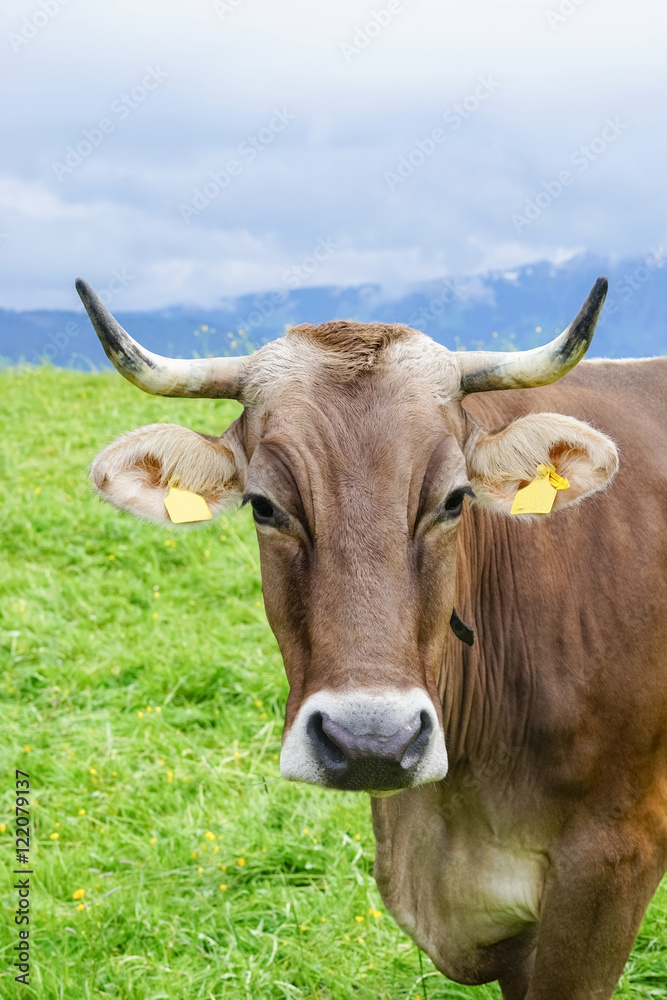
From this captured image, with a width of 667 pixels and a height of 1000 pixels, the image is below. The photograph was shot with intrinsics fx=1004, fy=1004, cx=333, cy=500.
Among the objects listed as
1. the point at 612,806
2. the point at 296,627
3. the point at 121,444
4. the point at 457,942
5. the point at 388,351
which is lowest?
the point at 457,942

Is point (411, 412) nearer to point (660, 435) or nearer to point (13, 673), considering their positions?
point (660, 435)

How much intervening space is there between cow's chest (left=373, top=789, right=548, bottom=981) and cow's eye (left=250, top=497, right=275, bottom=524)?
1.38 meters

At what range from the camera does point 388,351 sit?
3412mm

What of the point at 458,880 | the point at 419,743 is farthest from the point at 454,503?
the point at 458,880

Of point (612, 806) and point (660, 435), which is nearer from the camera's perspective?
point (612, 806)

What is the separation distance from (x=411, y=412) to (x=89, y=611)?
577 centimetres

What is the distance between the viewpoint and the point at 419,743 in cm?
279

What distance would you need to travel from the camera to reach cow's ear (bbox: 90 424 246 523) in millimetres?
3607

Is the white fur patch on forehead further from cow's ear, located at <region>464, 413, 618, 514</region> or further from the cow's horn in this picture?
cow's ear, located at <region>464, 413, 618, 514</region>

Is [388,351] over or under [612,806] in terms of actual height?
over

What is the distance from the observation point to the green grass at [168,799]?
4.66 m

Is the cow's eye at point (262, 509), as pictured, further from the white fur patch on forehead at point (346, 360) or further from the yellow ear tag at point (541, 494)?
the yellow ear tag at point (541, 494)

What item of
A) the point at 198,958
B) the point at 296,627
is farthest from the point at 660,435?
the point at 198,958

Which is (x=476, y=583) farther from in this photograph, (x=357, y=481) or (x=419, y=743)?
(x=419, y=743)
